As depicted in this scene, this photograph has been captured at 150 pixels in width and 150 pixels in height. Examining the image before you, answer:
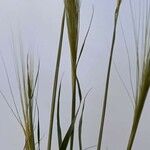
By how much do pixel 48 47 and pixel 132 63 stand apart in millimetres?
358

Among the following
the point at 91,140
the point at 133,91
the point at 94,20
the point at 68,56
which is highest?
Result: the point at 94,20

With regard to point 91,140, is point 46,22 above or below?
above

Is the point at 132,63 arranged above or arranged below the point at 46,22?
below

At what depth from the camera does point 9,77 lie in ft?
4.39

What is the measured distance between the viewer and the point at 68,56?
1.34 meters

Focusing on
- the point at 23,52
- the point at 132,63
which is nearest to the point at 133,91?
the point at 132,63

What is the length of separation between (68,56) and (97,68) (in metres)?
0.13

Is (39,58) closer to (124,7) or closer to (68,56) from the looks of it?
(68,56)

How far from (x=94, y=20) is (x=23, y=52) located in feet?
1.07

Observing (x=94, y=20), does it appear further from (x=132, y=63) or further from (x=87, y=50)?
(x=132, y=63)

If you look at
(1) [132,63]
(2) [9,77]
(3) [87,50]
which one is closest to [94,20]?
(3) [87,50]

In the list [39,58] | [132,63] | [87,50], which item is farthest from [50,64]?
[132,63]

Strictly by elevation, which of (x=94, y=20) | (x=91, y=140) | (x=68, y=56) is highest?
(x=94, y=20)

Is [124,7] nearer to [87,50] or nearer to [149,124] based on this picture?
[87,50]
